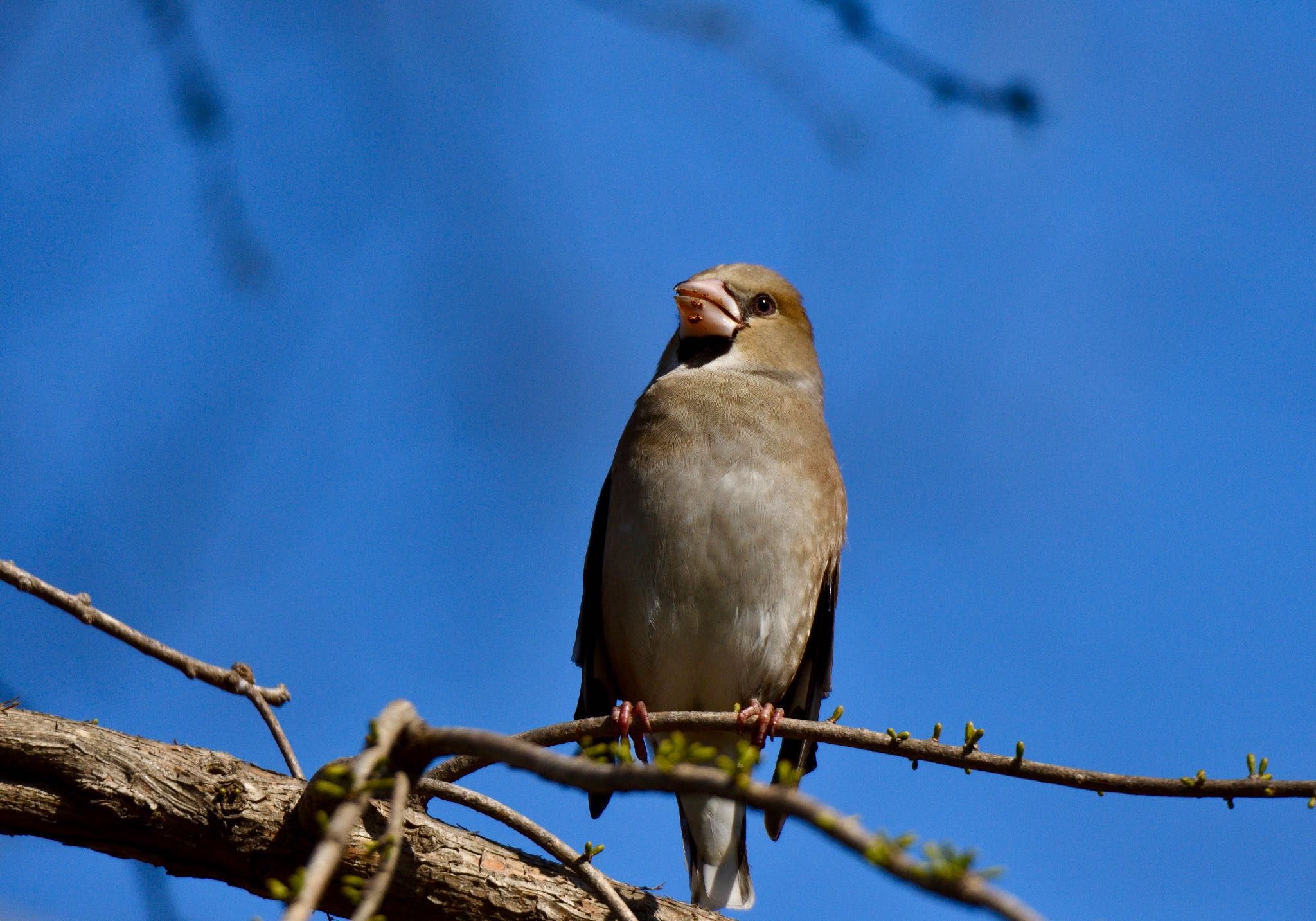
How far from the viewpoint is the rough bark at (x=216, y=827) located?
11.2 feet

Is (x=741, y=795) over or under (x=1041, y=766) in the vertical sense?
under

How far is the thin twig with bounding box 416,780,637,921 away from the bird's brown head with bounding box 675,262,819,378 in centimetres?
286

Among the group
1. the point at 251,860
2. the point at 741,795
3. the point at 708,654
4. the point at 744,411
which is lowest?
the point at 741,795

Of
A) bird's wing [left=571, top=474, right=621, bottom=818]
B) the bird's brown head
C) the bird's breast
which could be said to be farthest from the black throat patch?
bird's wing [left=571, top=474, right=621, bottom=818]

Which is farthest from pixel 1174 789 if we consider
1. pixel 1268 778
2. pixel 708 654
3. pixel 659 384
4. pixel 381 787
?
pixel 659 384

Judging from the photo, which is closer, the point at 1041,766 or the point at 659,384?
the point at 1041,766

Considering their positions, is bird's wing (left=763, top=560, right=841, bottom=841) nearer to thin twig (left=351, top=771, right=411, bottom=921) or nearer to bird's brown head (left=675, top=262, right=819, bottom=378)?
bird's brown head (left=675, top=262, right=819, bottom=378)

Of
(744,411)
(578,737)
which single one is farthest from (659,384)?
(578,737)

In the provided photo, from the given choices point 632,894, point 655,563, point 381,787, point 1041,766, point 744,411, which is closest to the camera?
point 381,787

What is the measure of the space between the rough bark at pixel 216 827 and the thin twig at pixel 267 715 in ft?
0.30

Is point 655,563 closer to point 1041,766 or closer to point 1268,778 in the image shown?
point 1041,766

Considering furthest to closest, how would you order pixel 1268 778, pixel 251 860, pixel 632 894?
pixel 632 894 < pixel 251 860 < pixel 1268 778

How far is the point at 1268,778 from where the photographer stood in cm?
293

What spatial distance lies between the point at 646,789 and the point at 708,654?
3217 millimetres
